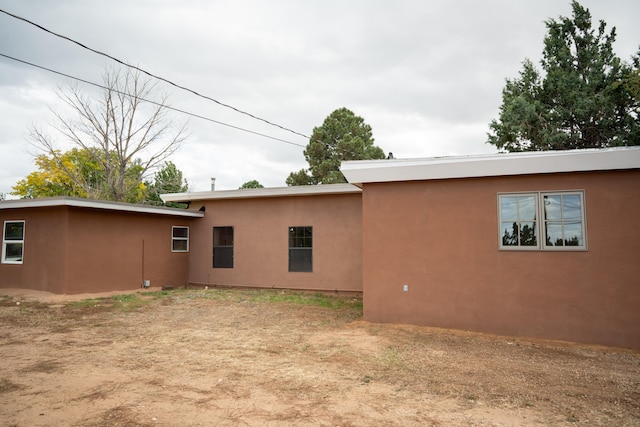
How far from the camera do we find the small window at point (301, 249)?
12977 millimetres

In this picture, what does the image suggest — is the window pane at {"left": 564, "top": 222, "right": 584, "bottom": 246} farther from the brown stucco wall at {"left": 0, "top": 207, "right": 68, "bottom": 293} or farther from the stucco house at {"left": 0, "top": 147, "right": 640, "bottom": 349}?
the brown stucco wall at {"left": 0, "top": 207, "right": 68, "bottom": 293}

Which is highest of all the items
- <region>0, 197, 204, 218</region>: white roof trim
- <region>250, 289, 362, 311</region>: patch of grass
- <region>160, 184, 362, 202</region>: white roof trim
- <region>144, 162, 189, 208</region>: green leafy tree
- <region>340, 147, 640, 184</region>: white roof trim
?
<region>144, 162, 189, 208</region>: green leafy tree

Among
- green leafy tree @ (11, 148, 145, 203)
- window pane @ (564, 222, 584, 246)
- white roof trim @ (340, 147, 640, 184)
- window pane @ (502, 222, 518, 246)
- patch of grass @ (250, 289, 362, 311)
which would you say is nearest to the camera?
white roof trim @ (340, 147, 640, 184)

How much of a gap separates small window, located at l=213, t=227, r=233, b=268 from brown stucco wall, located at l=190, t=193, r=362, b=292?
17cm

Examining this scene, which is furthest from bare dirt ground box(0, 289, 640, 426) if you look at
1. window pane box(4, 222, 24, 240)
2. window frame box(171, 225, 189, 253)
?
window frame box(171, 225, 189, 253)

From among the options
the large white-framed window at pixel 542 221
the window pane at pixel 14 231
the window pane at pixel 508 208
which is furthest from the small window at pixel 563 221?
the window pane at pixel 14 231

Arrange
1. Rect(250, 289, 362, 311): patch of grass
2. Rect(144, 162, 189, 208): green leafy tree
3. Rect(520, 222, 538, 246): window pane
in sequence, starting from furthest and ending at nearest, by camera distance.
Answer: Rect(144, 162, 189, 208): green leafy tree
Rect(250, 289, 362, 311): patch of grass
Rect(520, 222, 538, 246): window pane

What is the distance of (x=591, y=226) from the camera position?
258 inches

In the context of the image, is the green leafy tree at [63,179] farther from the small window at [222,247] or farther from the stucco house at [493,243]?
the stucco house at [493,243]

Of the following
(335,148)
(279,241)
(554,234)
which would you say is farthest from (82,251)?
(335,148)

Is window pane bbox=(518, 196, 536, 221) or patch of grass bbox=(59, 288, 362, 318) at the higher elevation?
window pane bbox=(518, 196, 536, 221)

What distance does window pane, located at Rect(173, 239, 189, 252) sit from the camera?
46.8 ft

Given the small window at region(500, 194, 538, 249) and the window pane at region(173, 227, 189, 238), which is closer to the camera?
the small window at region(500, 194, 538, 249)

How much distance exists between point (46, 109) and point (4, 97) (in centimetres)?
394
